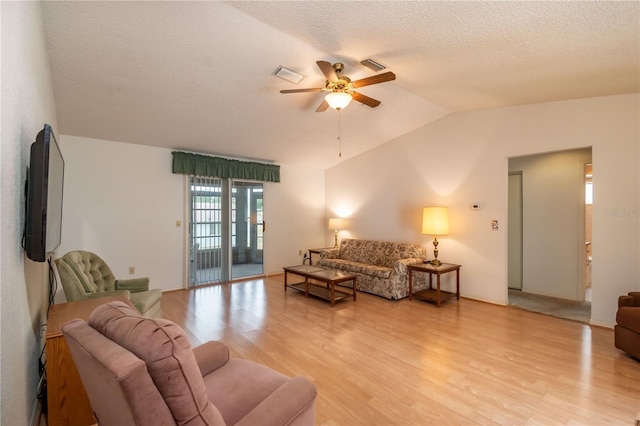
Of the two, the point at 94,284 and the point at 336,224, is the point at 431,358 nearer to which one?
the point at 94,284

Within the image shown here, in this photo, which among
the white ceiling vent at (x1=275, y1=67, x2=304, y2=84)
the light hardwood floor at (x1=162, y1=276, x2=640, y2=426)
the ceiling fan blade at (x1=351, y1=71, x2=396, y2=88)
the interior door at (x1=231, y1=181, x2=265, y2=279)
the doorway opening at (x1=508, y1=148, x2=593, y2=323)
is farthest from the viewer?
the interior door at (x1=231, y1=181, x2=265, y2=279)

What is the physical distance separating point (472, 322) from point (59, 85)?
5211 millimetres

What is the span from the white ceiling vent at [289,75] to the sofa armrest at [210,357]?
2674 mm

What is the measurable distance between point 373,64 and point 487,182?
258 centimetres

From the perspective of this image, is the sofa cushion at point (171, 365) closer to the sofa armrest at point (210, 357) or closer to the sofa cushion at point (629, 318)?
the sofa armrest at point (210, 357)

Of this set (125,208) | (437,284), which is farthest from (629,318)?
(125,208)

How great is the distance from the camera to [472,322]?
3.58 m

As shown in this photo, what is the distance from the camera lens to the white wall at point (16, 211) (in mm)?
1199

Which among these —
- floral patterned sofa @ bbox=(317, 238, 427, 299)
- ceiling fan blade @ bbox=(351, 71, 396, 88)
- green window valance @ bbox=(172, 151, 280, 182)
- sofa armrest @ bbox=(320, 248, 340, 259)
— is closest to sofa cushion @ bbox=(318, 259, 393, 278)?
floral patterned sofa @ bbox=(317, 238, 427, 299)

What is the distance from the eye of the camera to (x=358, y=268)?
500cm

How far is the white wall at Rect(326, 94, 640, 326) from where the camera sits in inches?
130

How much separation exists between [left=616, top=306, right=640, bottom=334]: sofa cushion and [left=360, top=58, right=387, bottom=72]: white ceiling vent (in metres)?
3.22

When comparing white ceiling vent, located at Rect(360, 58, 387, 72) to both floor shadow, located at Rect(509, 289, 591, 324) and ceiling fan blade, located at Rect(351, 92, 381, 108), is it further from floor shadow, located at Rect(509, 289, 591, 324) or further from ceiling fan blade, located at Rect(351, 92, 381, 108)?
floor shadow, located at Rect(509, 289, 591, 324)

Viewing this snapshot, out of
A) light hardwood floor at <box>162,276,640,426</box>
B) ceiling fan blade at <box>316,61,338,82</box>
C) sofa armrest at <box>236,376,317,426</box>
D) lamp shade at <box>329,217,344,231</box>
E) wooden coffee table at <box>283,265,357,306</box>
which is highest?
ceiling fan blade at <box>316,61,338,82</box>
